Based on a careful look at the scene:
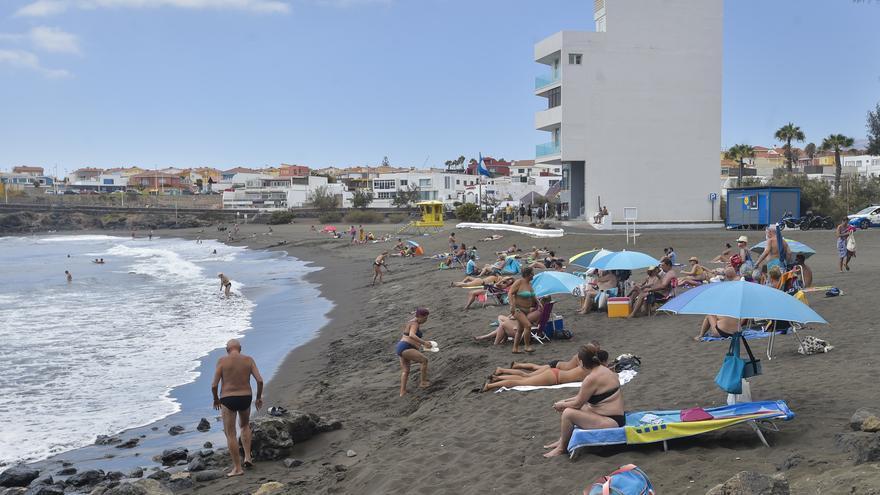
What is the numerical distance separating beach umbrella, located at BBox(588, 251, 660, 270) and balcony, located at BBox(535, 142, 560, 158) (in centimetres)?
2798

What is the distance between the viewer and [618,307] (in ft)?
45.0

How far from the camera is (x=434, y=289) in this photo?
73.2 feet

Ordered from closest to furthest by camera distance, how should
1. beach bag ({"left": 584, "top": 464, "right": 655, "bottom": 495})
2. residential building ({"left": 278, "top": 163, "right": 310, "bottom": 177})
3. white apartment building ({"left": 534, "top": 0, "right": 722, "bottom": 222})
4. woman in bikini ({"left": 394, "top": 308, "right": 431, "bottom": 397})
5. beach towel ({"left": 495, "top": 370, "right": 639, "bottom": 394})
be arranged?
beach bag ({"left": 584, "top": 464, "right": 655, "bottom": 495}) < beach towel ({"left": 495, "top": 370, "right": 639, "bottom": 394}) < woman in bikini ({"left": 394, "top": 308, "right": 431, "bottom": 397}) < white apartment building ({"left": 534, "top": 0, "right": 722, "bottom": 222}) < residential building ({"left": 278, "top": 163, "right": 310, "bottom": 177})

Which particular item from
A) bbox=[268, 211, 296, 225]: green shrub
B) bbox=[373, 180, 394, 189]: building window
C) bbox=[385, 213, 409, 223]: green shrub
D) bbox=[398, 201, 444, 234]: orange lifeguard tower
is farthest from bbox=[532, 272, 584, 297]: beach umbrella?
bbox=[373, 180, 394, 189]: building window

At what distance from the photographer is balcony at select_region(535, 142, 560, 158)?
41675mm

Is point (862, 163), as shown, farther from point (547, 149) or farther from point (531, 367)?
point (531, 367)

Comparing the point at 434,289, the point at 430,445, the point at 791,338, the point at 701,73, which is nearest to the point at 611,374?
the point at 430,445

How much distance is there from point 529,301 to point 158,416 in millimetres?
5992

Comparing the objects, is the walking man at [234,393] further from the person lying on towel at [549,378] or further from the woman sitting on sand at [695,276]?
the woman sitting on sand at [695,276]

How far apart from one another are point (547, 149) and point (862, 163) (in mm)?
77488

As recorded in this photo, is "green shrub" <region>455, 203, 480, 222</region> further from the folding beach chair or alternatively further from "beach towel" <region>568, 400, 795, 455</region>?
"beach towel" <region>568, 400, 795, 455</region>

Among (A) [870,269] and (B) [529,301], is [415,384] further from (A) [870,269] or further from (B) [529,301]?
(A) [870,269]

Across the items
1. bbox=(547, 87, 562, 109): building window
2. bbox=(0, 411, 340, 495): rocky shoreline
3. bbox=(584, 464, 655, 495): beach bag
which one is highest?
bbox=(547, 87, 562, 109): building window

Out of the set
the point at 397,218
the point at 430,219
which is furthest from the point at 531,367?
the point at 397,218
